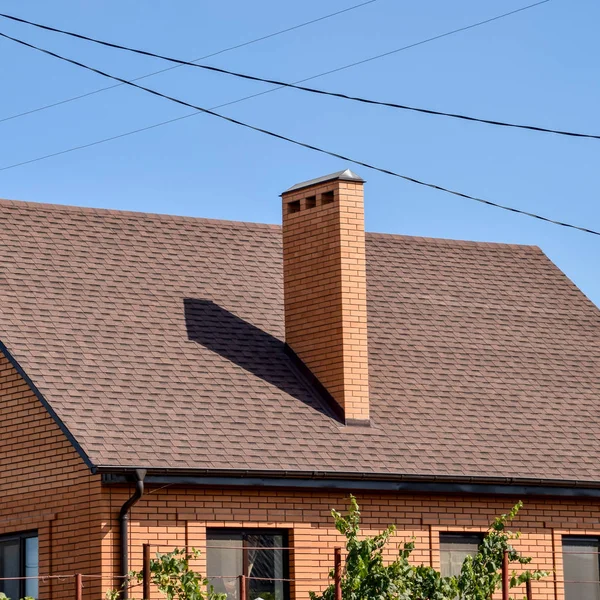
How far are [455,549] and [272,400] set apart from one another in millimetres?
2942

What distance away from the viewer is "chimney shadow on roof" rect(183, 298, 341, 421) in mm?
19406

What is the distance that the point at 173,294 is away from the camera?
66.9 feet

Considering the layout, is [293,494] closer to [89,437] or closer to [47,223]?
[89,437]

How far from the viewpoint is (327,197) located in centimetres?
2045

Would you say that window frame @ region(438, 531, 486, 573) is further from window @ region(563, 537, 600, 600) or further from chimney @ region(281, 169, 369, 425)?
chimney @ region(281, 169, 369, 425)

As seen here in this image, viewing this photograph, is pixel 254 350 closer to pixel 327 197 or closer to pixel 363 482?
pixel 327 197

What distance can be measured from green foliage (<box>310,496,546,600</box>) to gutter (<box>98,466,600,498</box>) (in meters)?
0.85

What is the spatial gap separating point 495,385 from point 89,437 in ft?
22.0

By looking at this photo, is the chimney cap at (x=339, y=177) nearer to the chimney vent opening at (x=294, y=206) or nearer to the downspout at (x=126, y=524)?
the chimney vent opening at (x=294, y=206)

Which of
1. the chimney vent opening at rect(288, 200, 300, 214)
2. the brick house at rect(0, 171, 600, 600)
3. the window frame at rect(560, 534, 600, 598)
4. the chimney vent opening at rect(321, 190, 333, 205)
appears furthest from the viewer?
the chimney vent opening at rect(288, 200, 300, 214)

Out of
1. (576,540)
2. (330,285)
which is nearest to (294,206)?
(330,285)

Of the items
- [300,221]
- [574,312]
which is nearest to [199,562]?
[300,221]

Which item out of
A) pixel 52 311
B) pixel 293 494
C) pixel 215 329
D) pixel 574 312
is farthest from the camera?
pixel 574 312

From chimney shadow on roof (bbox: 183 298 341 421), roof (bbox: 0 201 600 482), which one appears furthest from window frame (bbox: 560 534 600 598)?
chimney shadow on roof (bbox: 183 298 341 421)
